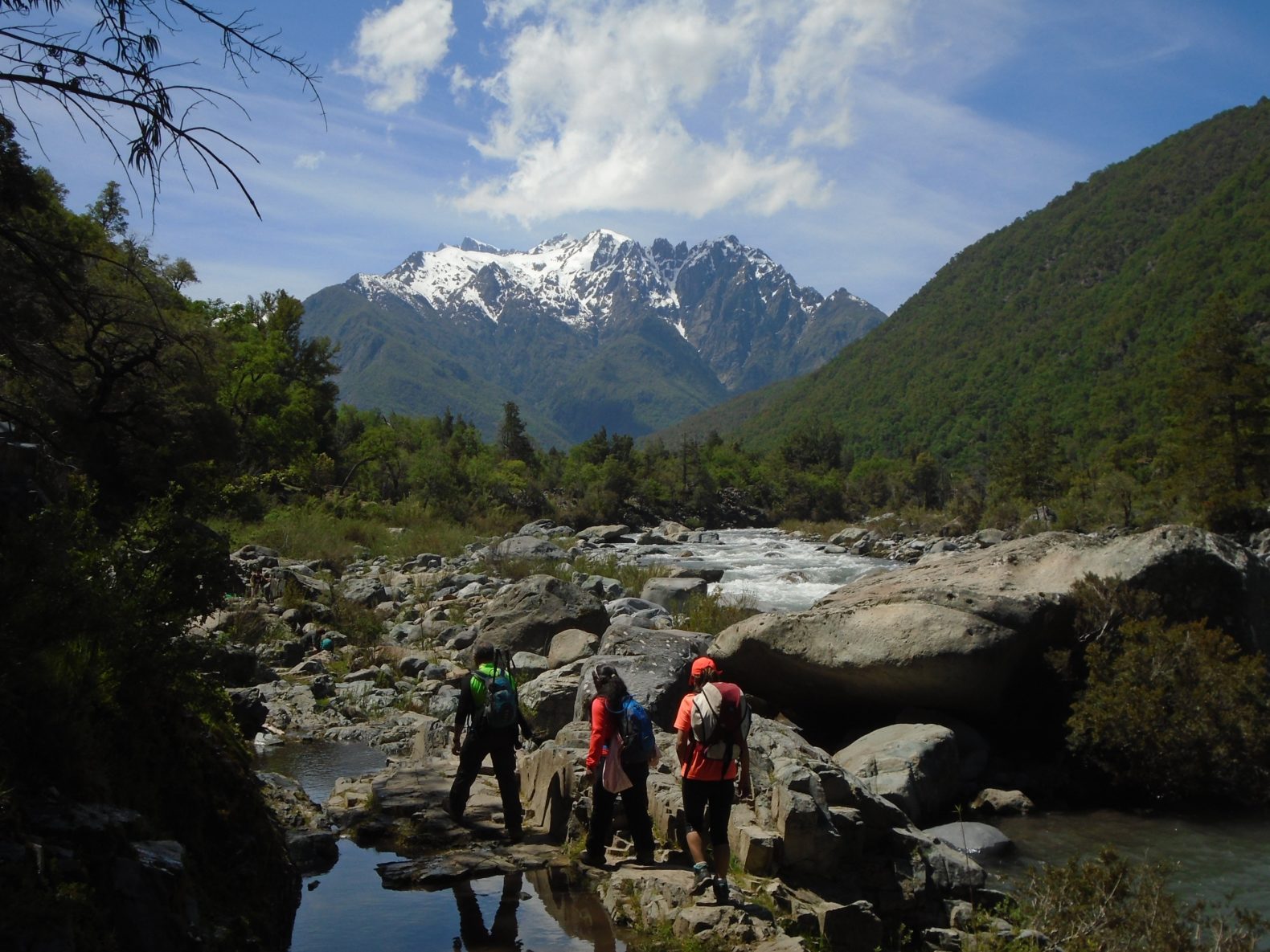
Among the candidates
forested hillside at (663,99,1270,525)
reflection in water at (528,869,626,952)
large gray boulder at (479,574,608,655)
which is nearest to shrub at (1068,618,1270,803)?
reflection in water at (528,869,626,952)

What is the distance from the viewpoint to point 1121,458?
226 ft

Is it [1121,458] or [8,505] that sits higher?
[1121,458]

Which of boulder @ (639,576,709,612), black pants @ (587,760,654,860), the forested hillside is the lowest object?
black pants @ (587,760,654,860)

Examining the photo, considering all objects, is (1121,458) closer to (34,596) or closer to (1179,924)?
(1179,924)

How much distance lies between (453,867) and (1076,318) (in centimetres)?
15708

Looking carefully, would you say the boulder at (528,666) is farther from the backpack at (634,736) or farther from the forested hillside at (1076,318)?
the forested hillside at (1076,318)

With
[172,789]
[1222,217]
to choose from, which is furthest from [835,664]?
[1222,217]

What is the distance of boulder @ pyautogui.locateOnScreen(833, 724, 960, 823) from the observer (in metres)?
10.5

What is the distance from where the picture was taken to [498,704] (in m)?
8.36

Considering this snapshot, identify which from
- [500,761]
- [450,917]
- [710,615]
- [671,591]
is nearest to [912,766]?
[500,761]

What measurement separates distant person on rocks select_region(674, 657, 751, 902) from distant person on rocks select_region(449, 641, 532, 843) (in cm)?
180

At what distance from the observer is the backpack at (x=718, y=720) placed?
7.10m

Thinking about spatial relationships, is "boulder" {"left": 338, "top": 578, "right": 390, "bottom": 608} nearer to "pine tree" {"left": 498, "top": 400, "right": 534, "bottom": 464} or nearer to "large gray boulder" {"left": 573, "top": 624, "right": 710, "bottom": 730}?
"large gray boulder" {"left": 573, "top": 624, "right": 710, "bottom": 730}

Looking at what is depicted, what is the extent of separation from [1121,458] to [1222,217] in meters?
85.5
